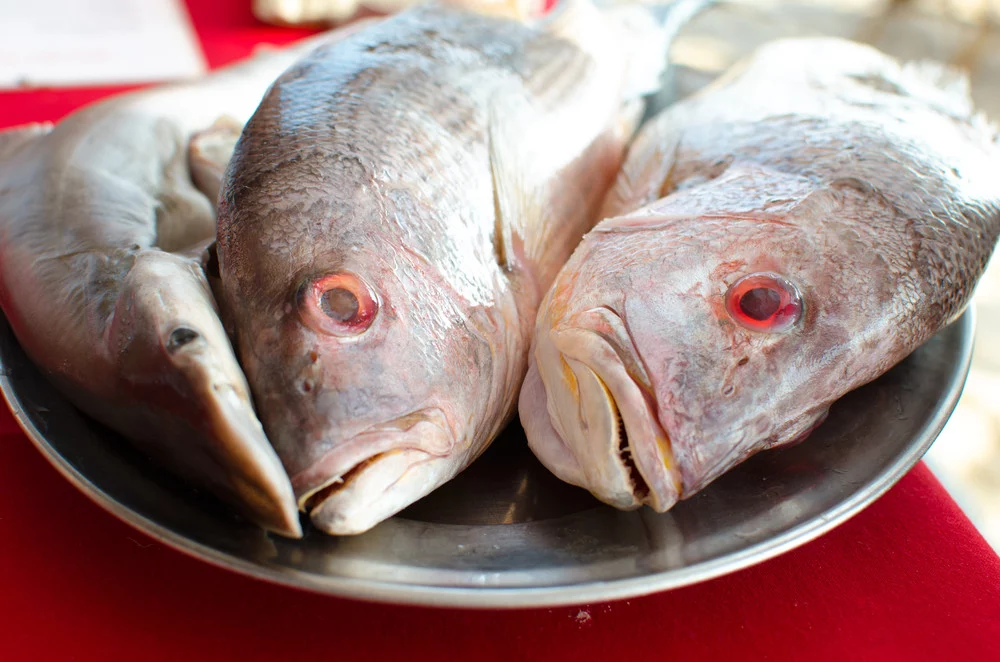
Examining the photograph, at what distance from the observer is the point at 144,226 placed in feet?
3.72

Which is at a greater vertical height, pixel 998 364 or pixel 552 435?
pixel 552 435

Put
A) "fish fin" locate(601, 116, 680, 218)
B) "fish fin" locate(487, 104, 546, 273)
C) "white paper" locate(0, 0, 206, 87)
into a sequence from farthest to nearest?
"white paper" locate(0, 0, 206, 87) → "fish fin" locate(601, 116, 680, 218) → "fish fin" locate(487, 104, 546, 273)

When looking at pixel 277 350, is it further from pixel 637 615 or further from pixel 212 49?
pixel 212 49

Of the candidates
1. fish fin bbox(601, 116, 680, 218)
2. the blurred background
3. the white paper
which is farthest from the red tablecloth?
the white paper

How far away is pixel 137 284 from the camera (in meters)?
0.87

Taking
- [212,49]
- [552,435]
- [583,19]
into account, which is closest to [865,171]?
[552,435]

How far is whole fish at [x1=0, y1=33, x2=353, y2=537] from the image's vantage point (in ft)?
2.57

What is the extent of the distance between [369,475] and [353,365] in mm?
123

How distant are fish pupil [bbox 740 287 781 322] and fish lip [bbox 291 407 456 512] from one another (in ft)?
1.31

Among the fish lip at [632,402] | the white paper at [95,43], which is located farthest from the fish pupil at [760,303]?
the white paper at [95,43]

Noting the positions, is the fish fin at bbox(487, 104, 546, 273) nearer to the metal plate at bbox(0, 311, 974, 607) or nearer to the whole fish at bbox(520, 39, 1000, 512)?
the whole fish at bbox(520, 39, 1000, 512)

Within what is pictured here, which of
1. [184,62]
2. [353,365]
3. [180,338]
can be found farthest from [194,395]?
[184,62]

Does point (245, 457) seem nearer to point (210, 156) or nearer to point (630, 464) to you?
point (630, 464)

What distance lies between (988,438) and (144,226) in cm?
245
